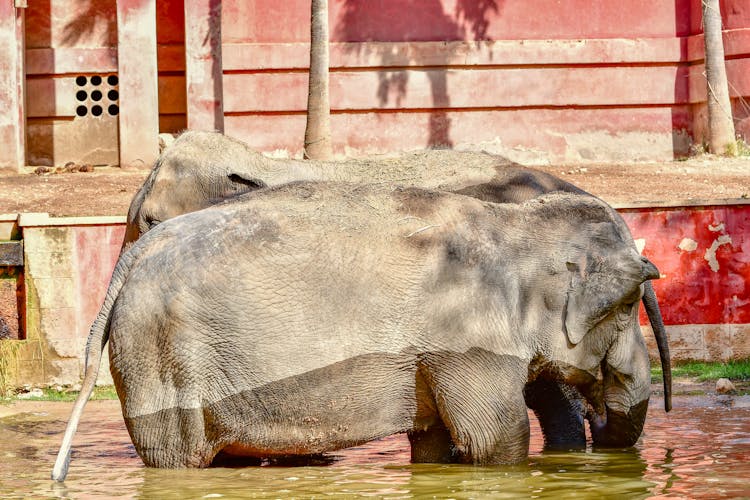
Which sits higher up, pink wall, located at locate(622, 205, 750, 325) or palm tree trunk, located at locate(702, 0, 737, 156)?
palm tree trunk, located at locate(702, 0, 737, 156)

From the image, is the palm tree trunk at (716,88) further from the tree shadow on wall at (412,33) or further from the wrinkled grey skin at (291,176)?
the wrinkled grey skin at (291,176)

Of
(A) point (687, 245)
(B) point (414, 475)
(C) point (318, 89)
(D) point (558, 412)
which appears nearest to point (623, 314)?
(D) point (558, 412)

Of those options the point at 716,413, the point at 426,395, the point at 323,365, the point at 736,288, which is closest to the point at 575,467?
the point at 426,395

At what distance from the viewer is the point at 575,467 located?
24.3 feet

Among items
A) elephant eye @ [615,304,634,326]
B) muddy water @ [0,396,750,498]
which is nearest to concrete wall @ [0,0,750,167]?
muddy water @ [0,396,750,498]

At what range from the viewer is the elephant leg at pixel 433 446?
7.24m

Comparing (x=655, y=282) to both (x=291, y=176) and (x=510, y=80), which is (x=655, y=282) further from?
(x=510, y=80)

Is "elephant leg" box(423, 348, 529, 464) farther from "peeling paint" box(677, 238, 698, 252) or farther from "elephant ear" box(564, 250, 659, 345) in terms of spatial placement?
"peeling paint" box(677, 238, 698, 252)

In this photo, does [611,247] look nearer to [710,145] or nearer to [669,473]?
[669,473]

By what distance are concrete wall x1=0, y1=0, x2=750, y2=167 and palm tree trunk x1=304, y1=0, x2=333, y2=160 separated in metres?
1.57

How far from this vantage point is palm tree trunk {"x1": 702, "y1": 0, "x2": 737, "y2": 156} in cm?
1755

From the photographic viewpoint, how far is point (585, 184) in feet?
54.7

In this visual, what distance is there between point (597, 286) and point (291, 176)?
2868 millimetres

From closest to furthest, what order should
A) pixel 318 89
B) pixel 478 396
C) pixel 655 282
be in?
pixel 478 396
pixel 655 282
pixel 318 89
